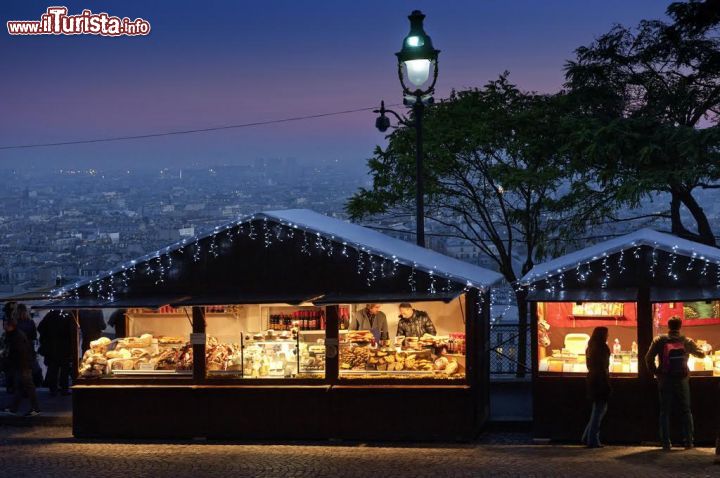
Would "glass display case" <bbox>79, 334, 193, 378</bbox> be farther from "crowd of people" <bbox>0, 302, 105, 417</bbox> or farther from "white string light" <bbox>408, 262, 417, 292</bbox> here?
"white string light" <bbox>408, 262, 417, 292</bbox>

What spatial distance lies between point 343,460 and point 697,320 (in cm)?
536

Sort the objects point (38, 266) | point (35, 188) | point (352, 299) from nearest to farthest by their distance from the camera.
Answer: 1. point (352, 299)
2. point (38, 266)
3. point (35, 188)

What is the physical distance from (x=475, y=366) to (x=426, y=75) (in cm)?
467

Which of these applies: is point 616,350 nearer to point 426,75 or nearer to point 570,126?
point 426,75

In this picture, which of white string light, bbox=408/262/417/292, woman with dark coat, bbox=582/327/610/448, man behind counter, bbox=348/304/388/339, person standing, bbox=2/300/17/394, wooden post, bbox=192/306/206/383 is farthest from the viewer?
person standing, bbox=2/300/17/394

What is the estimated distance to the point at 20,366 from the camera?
16422 millimetres

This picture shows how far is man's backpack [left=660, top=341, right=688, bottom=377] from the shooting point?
42.6 ft

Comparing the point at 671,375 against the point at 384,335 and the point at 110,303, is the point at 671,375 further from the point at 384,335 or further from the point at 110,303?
the point at 110,303

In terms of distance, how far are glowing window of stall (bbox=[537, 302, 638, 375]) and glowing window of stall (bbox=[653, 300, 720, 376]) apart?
358 millimetres

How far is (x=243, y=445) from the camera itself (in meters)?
14.5

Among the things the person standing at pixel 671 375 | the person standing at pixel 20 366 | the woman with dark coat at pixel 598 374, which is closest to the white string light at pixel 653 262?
the person standing at pixel 671 375

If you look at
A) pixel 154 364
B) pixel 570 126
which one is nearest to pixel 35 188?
pixel 570 126

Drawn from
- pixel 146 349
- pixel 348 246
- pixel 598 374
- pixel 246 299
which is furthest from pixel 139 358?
pixel 598 374

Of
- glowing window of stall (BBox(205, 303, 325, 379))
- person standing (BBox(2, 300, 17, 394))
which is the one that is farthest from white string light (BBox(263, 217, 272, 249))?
person standing (BBox(2, 300, 17, 394))
